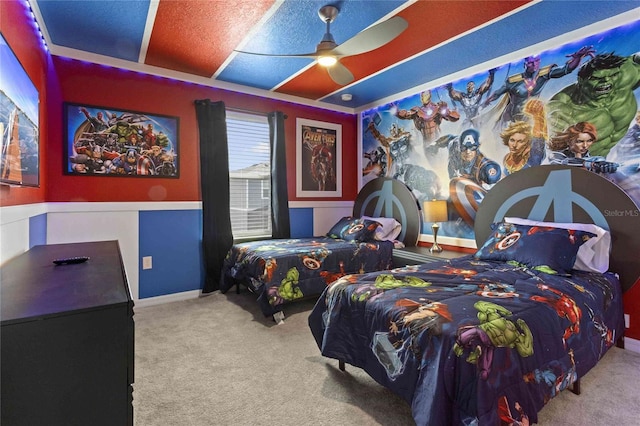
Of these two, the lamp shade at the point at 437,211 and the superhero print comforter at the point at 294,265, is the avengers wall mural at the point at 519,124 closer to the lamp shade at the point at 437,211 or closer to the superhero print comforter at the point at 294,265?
the lamp shade at the point at 437,211

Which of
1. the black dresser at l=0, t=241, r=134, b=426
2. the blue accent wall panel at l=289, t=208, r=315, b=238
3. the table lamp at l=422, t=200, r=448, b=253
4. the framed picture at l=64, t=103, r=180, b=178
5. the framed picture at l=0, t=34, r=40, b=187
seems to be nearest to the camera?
the black dresser at l=0, t=241, r=134, b=426

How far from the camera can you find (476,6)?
7.56 ft

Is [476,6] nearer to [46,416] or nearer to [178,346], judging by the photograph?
[46,416]

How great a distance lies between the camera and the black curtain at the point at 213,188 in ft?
12.0

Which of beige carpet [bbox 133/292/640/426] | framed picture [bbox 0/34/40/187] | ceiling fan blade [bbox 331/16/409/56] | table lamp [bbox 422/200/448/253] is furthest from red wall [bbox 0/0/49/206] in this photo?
table lamp [bbox 422/200/448/253]

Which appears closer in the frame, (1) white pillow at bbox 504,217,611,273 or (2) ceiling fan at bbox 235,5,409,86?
(2) ceiling fan at bbox 235,5,409,86

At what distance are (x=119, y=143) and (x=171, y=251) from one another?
121 cm

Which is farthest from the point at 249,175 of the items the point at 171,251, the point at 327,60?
the point at 327,60

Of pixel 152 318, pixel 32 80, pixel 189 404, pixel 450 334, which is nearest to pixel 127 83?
pixel 32 80

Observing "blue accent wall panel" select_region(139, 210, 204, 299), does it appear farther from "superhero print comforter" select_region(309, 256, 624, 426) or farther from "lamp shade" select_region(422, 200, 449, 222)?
"lamp shade" select_region(422, 200, 449, 222)

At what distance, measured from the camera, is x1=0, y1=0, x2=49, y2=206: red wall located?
1686mm

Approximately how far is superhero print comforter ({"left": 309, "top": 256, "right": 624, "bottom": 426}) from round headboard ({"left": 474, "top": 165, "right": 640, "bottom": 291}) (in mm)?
269

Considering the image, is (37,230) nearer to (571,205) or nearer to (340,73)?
(340,73)

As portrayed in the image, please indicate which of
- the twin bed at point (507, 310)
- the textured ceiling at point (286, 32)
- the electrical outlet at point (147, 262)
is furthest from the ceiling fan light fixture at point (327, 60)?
the electrical outlet at point (147, 262)
